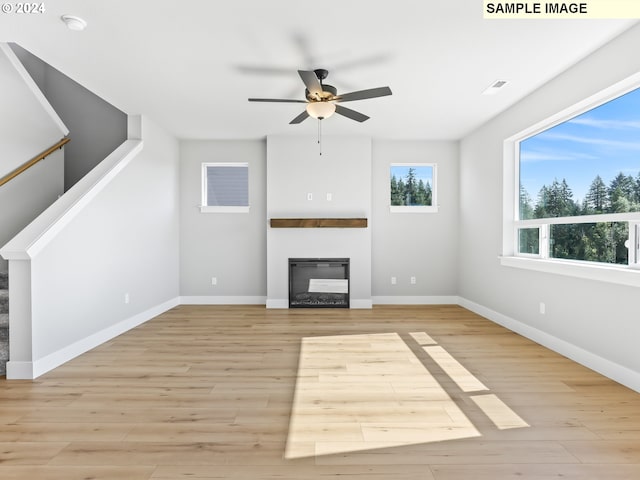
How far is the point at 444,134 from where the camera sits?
5.29m

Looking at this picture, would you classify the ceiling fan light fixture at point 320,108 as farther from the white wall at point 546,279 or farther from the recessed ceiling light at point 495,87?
the white wall at point 546,279

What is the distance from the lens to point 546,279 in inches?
136

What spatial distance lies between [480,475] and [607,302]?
1960 mm

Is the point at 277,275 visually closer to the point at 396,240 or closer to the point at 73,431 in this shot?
the point at 396,240

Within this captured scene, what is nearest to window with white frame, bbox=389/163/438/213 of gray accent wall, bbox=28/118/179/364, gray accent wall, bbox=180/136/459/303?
gray accent wall, bbox=180/136/459/303

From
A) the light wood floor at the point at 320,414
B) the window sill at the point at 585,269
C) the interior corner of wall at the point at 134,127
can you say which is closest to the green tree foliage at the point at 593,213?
the window sill at the point at 585,269

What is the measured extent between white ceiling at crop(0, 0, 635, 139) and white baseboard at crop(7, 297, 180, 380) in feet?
8.16

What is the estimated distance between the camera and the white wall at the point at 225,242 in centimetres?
566

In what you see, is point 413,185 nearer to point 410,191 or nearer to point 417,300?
point 410,191

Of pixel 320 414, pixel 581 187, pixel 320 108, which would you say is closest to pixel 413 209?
pixel 581 187

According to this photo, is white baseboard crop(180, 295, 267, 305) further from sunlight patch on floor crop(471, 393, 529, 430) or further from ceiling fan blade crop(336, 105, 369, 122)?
sunlight patch on floor crop(471, 393, 529, 430)

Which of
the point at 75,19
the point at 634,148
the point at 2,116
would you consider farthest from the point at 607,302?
the point at 2,116

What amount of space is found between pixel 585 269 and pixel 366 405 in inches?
84.4

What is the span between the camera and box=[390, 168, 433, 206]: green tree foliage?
5.70m
